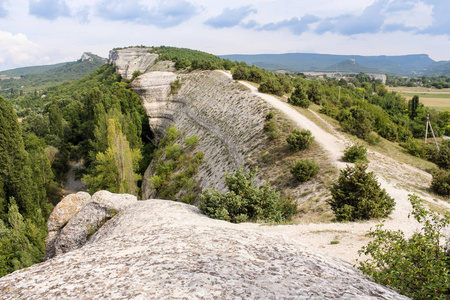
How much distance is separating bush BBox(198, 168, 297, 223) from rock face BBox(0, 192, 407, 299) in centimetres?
279

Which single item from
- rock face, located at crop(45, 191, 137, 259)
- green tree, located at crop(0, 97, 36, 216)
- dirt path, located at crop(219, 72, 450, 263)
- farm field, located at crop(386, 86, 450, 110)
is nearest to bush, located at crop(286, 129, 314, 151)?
dirt path, located at crop(219, 72, 450, 263)

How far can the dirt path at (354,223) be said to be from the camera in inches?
340

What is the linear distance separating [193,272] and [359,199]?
839cm

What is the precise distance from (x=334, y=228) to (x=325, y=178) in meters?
4.83

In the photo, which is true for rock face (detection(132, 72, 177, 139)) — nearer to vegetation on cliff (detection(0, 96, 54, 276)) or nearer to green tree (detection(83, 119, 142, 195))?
green tree (detection(83, 119, 142, 195))

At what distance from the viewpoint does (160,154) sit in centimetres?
3838

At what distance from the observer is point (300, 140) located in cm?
1789

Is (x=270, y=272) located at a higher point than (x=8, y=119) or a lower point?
lower

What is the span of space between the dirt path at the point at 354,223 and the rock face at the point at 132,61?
259 feet

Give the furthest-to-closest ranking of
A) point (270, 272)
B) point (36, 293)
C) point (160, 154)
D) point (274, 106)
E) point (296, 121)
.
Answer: point (160, 154) < point (274, 106) < point (296, 121) < point (270, 272) < point (36, 293)

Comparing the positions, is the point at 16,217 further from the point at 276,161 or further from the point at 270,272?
the point at 270,272

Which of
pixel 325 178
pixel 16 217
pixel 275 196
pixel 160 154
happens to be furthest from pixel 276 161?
pixel 160 154

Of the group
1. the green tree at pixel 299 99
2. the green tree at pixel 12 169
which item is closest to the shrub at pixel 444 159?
the green tree at pixel 299 99

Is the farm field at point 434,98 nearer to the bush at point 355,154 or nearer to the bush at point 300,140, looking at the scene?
the bush at point 355,154
